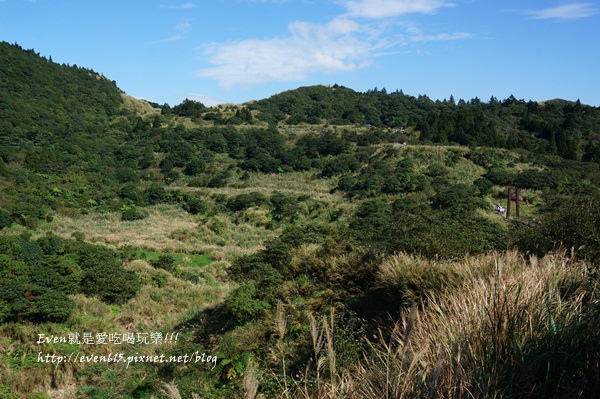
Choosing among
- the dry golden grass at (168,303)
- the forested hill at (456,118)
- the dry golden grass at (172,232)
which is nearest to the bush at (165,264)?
the dry golden grass at (168,303)

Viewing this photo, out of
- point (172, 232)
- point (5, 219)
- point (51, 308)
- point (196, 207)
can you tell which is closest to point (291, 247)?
point (51, 308)

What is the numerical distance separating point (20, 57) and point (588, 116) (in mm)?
104418

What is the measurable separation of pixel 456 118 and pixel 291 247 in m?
60.7

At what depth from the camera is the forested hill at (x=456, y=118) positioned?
201 ft

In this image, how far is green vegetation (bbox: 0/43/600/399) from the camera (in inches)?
127

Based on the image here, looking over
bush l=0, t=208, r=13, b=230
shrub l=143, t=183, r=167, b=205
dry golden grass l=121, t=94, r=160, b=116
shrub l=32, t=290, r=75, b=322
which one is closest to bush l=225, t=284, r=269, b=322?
shrub l=32, t=290, r=75, b=322

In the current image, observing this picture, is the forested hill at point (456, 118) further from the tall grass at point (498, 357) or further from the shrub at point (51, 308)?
the tall grass at point (498, 357)

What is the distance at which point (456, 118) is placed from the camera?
69.7 m

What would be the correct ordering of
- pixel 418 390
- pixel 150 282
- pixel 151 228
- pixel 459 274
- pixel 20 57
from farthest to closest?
1. pixel 20 57
2. pixel 151 228
3. pixel 150 282
4. pixel 459 274
5. pixel 418 390

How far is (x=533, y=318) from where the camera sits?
3.29 m

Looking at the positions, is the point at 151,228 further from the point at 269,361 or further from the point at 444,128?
the point at 444,128

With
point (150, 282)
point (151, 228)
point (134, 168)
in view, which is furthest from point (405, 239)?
point (134, 168)

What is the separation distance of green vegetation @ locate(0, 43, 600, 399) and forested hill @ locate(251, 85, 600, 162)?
2.34ft

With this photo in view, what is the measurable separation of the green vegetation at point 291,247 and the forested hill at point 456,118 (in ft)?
2.34
